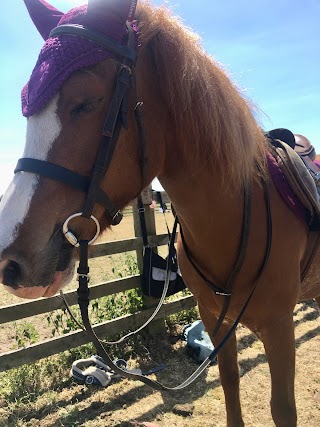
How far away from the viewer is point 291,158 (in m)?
2.13

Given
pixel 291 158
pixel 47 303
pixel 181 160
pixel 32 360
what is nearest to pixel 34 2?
pixel 181 160

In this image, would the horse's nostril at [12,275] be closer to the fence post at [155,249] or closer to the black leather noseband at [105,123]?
the black leather noseband at [105,123]

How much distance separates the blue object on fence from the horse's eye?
10.8 ft

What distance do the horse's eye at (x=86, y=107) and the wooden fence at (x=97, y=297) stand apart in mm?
2262

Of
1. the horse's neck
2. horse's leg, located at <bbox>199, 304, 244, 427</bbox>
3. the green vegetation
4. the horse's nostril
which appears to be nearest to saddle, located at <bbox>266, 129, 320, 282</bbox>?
the horse's neck

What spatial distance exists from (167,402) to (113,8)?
10.4 ft

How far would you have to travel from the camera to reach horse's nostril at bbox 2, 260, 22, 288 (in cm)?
121

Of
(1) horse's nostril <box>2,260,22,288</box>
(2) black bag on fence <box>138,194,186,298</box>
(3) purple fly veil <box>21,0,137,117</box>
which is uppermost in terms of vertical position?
(3) purple fly veil <box>21,0,137,117</box>

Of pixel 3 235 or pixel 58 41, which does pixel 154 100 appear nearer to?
pixel 58 41

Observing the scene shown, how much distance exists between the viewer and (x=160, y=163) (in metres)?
1.56

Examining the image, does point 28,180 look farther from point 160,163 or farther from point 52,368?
point 52,368

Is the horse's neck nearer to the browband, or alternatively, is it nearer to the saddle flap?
the saddle flap

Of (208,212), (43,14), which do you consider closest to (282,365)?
(208,212)

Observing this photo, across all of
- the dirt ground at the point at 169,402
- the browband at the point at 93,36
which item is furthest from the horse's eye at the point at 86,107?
the dirt ground at the point at 169,402
